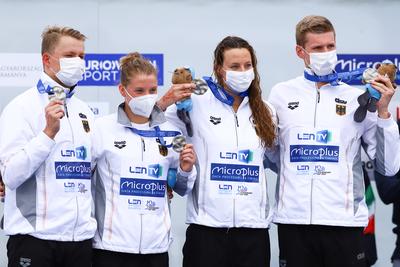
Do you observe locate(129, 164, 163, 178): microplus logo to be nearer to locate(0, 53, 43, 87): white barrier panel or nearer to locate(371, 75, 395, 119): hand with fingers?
locate(371, 75, 395, 119): hand with fingers

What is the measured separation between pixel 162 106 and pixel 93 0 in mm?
2178

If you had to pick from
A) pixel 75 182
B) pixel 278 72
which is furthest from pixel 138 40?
pixel 75 182

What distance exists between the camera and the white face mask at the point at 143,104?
5.14m

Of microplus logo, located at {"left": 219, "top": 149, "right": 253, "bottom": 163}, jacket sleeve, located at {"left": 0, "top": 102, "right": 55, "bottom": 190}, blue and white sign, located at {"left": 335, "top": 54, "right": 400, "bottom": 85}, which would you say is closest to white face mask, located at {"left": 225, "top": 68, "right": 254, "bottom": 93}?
microplus logo, located at {"left": 219, "top": 149, "right": 253, "bottom": 163}

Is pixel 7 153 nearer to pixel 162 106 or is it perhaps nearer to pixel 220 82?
pixel 162 106

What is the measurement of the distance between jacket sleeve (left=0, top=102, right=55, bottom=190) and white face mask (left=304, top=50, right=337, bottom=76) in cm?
159

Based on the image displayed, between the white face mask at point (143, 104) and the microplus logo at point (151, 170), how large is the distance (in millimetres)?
290

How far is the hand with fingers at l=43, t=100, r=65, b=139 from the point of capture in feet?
15.7

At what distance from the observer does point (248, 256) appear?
527 cm

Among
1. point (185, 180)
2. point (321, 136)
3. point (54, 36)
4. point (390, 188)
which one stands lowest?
point (390, 188)

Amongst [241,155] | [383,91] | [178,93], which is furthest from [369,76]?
[178,93]

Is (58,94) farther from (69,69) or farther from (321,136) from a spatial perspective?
(321,136)

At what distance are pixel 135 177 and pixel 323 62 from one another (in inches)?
49.7

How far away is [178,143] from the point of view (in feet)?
16.6
